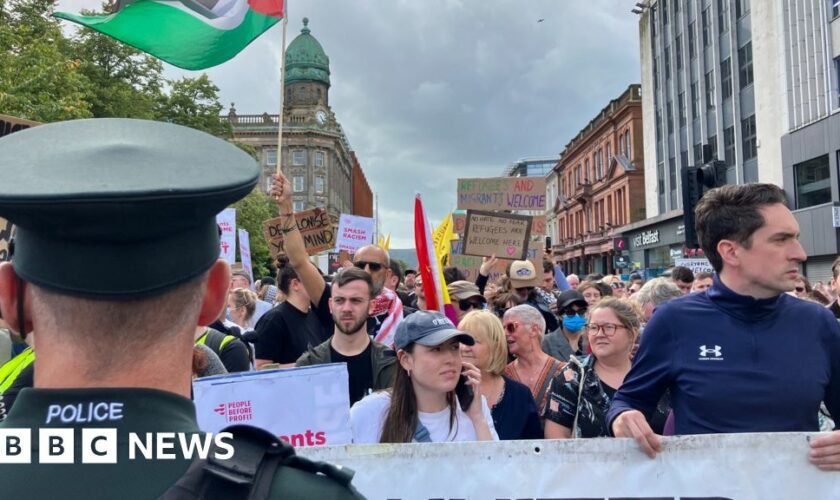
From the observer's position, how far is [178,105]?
121 feet

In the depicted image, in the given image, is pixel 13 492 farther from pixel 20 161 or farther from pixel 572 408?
pixel 572 408

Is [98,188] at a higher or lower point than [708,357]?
higher

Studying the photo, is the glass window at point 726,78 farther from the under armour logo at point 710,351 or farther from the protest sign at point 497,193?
the under armour logo at point 710,351

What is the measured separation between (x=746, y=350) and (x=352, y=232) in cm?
1029

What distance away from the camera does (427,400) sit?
3.35 m

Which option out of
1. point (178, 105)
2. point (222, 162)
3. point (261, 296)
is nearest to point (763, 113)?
point (261, 296)

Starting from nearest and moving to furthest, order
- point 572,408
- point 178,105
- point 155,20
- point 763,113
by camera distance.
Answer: point 572,408, point 155,20, point 763,113, point 178,105

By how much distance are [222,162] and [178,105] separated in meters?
38.8

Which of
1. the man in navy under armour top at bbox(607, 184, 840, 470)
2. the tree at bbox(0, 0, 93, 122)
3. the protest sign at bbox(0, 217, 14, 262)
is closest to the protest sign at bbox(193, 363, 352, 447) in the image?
the man in navy under armour top at bbox(607, 184, 840, 470)

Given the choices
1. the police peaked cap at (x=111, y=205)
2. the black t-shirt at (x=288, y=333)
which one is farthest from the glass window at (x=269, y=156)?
the police peaked cap at (x=111, y=205)

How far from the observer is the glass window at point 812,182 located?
79.6 feet

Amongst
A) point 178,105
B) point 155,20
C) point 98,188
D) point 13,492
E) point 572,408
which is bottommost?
point 572,408

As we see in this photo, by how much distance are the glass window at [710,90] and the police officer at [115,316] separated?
39.4 metres

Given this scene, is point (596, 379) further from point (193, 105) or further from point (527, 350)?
point (193, 105)
